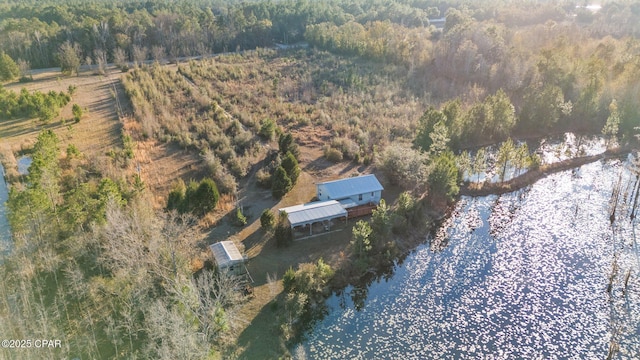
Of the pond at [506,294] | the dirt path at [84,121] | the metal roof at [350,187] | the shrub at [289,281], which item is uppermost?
the dirt path at [84,121]

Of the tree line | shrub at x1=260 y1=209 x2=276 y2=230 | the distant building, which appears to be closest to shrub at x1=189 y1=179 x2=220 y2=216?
the tree line

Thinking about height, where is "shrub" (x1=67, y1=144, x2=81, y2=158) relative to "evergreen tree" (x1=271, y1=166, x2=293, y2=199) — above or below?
above

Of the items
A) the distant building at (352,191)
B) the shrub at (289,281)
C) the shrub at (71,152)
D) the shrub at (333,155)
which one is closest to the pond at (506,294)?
the shrub at (289,281)

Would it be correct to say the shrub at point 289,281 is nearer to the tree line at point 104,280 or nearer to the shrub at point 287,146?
the tree line at point 104,280

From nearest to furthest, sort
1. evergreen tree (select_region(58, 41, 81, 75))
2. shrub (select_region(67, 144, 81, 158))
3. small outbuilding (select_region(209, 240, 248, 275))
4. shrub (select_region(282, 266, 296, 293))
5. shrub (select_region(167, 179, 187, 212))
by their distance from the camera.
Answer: shrub (select_region(282, 266, 296, 293))
small outbuilding (select_region(209, 240, 248, 275))
shrub (select_region(167, 179, 187, 212))
shrub (select_region(67, 144, 81, 158))
evergreen tree (select_region(58, 41, 81, 75))

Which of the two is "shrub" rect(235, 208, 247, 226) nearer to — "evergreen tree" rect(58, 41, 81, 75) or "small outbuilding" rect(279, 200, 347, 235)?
"small outbuilding" rect(279, 200, 347, 235)

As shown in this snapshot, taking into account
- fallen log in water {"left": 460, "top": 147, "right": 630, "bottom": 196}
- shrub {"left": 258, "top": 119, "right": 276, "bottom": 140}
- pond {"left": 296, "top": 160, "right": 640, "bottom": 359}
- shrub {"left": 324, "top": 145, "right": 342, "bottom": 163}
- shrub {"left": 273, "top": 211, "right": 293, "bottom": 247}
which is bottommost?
pond {"left": 296, "top": 160, "right": 640, "bottom": 359}

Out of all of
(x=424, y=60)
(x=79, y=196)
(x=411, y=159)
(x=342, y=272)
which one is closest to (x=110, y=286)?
(x=79, y=196)
